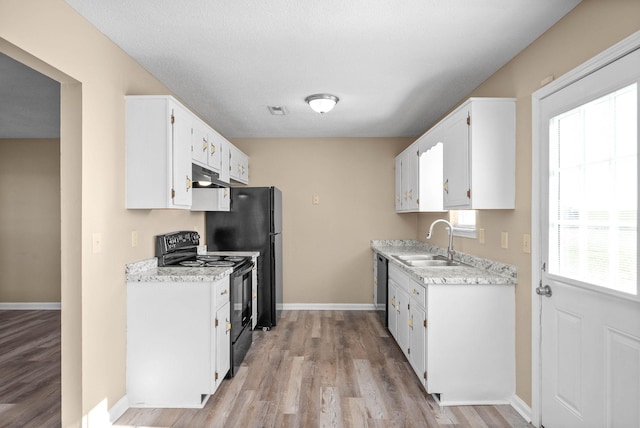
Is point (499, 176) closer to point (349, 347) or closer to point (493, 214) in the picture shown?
point (493, 214)

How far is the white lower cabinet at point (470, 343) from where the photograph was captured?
8.31 ft

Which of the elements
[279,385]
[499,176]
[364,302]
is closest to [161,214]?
[279,385]

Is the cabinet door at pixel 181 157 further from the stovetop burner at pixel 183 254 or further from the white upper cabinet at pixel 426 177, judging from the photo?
the white upper cabinet at pixel 426 177

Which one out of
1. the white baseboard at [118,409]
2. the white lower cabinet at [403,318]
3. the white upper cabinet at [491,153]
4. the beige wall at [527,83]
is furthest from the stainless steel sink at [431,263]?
the white baseboard at [118,409]

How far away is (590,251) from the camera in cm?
185

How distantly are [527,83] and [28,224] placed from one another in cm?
637

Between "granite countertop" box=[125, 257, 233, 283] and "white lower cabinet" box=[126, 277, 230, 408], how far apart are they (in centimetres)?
4

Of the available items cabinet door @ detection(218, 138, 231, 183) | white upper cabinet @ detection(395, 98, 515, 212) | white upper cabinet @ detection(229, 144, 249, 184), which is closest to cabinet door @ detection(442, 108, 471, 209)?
white upper cabinet @ detection(395, 98, 515, 212)

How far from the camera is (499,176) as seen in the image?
2.55 metres

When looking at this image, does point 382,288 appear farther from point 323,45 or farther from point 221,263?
point 323,45

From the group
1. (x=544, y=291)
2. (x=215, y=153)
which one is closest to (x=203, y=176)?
(x=215, y=153)

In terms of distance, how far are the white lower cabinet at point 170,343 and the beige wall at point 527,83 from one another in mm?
2077

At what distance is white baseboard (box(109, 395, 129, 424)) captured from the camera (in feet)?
7.71

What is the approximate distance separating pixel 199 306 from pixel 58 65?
1628mm
